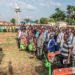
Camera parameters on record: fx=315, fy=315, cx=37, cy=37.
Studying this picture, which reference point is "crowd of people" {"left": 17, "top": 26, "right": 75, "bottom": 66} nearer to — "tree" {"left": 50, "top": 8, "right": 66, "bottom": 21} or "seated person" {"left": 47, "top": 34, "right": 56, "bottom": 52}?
"seated person" {"left": 47, "top": 34, "right": 56, "bottom": 52}

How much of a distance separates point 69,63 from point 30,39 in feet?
28.1

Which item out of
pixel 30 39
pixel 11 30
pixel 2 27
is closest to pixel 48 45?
pixel 30 39

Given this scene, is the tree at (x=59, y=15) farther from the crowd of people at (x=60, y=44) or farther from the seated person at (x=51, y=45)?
the seated person at (x=51, y=45)

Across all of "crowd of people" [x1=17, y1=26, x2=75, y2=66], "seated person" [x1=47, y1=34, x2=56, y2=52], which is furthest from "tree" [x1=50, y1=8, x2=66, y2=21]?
"seated person" [x1=47, y1=34, x2=56, y2=52]

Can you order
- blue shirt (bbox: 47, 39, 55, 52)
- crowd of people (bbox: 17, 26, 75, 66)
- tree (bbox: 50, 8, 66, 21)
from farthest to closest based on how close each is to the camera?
1. tree (bbox: 50, 8, 66, 21)
2. blue shirt (bbox: 47, 39, 55, 52)
3. crowd of people (bbox: 17, 26, 75, 66)

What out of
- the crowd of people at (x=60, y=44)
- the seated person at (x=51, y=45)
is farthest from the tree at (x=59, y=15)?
the seated person at (x=51, y=45)

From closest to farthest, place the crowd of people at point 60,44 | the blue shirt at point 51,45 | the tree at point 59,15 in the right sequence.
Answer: the crowd of people at point 60,44, the blue shirt at point 51,45, the tree at point 59,15

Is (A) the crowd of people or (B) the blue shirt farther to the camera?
(B) the blue shirt

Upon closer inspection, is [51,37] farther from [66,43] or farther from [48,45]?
[66,43]

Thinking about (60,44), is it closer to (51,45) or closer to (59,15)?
(51,45)

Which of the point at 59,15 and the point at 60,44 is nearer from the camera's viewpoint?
the point at 60,44

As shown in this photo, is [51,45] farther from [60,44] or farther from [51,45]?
[60,44]

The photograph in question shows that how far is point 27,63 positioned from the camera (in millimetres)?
16734

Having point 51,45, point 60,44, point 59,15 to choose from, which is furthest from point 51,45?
point 59,15
